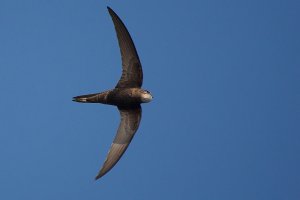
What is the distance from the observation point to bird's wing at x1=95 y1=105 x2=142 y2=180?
18.7 metres

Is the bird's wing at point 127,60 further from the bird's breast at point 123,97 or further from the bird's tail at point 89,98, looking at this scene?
the bird's tail at point 89,98

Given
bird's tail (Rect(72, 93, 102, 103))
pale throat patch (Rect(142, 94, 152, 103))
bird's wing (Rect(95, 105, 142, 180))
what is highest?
pale throat patch (Rect(142, 94, 152, 103))

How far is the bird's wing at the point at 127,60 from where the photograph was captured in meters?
17.9

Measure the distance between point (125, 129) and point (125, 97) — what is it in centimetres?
94

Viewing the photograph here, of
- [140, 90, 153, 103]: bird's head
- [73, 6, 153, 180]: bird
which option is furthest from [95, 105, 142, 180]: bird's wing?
[140, 90, 153, 103]: bird's head

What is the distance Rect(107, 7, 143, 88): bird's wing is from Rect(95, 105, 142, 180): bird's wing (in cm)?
69

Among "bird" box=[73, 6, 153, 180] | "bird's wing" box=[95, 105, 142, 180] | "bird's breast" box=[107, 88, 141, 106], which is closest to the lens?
"bird" box=[73, 6, 153, 180]

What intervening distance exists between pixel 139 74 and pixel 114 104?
1046 mm

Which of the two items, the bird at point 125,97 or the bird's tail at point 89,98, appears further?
the bird's tail at point 89,98

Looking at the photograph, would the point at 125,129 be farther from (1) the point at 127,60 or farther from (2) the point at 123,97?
(1) the point at 127,60

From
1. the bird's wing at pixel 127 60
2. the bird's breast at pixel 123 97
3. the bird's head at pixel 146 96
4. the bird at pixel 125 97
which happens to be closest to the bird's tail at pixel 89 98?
the bird at pixel 125 97

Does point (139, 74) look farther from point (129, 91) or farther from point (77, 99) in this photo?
point (77, 99)

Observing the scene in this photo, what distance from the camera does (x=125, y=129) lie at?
19000mm

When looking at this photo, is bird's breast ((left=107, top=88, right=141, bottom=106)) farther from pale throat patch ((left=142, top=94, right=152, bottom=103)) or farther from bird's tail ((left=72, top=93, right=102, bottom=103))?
bird's tail ((left=72, top=93, right=102, bottom=103))
